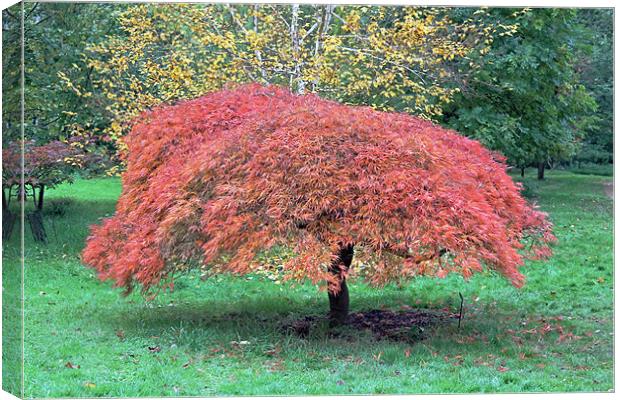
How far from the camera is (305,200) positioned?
5859mm

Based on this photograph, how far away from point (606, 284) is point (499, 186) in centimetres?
146

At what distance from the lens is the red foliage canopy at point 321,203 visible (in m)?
5.81

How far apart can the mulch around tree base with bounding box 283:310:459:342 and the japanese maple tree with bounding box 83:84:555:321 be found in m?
0.39

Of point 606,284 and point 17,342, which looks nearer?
point 17,342

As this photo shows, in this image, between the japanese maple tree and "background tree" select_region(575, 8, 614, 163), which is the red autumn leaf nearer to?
the japanese maple tree

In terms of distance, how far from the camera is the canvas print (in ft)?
19.2

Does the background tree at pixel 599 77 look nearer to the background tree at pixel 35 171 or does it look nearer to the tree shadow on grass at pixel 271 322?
the tree shadow on grass at pixel 271 322

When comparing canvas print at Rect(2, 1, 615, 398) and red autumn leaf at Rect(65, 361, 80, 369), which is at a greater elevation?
canvas print at Rect(2, 1, 615, 398)

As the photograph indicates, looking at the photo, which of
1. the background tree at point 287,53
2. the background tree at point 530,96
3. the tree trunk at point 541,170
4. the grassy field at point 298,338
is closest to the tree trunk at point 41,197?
the grassy field at point 298,338

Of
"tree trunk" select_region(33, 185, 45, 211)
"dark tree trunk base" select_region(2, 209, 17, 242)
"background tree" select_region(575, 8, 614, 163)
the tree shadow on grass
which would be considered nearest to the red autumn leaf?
the tree shadow on grass

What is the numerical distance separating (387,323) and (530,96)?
2.06 metres

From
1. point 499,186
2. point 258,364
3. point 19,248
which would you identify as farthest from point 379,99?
point 19,248

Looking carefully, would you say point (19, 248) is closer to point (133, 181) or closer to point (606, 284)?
point (133, 181)

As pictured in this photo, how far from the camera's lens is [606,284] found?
7.36 meters
